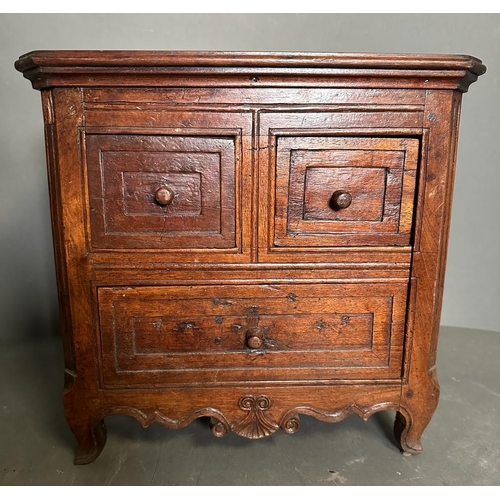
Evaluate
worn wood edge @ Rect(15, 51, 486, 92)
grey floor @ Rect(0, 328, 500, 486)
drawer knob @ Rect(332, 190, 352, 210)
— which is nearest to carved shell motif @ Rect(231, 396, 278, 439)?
grey floor @ Rect(0, 328, 500, 486)

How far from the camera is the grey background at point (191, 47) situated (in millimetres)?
2402

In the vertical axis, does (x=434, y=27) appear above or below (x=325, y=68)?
above

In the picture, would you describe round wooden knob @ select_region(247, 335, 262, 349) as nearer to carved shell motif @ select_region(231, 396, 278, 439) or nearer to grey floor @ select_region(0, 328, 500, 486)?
carved shell motif @ select_region(231, 396, 278, 439)

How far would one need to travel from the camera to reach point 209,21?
2.44m

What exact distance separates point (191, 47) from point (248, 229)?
1.51m

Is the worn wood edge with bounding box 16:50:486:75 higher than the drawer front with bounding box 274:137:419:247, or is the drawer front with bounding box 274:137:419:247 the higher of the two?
the worn wood edge with bounding box 16:50:486:75

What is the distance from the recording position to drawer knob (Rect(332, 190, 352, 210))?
140 cm

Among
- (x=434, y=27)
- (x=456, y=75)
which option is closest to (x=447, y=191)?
(x=456, y=75)

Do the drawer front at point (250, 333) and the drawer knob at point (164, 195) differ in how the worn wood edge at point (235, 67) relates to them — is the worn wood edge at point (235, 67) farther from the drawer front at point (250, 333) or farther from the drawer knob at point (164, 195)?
the drawer front at point (250, 333)

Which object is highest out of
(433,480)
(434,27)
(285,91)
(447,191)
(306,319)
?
(434,27)

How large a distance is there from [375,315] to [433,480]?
2.16 ft

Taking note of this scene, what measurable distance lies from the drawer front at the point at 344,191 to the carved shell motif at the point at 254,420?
59 centimetres

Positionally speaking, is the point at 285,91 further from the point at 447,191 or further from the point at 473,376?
the point at 473,376

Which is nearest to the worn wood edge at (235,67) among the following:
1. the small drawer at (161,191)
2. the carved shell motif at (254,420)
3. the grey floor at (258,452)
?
the small drawer at (161,191)
